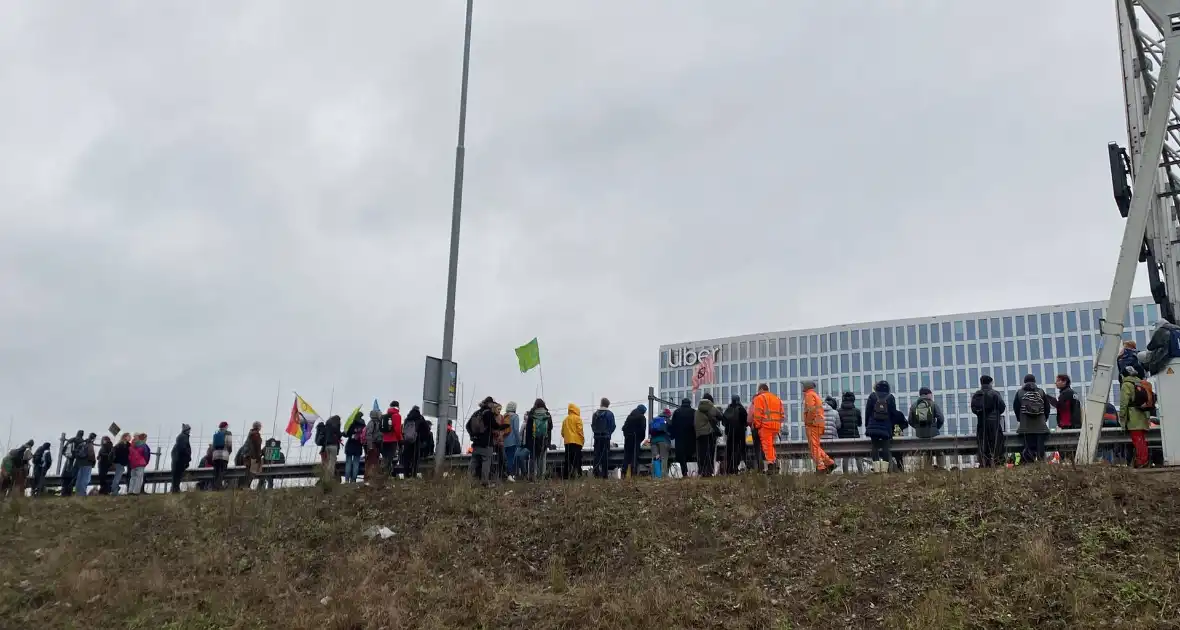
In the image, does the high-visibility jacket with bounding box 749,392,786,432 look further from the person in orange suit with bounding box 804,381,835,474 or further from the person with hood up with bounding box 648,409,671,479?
the person with hood up with bounding box 648,409,671,479

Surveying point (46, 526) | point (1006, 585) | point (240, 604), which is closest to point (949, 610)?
point (1006, 585)

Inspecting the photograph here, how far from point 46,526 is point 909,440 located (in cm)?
1375

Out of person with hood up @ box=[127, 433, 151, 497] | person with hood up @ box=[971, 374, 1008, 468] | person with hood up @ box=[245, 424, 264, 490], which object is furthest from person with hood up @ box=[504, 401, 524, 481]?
person with hood up @ box=[127, 433, 151, 497]

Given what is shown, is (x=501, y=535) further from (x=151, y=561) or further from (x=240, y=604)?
(x=151, y=561)

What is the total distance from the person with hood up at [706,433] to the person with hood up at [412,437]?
17.0ft

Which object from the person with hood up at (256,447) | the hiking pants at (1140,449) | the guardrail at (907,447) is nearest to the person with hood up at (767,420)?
the guardrail at (907,447)

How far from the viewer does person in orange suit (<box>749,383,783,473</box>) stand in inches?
611

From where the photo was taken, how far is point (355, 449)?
19062mm

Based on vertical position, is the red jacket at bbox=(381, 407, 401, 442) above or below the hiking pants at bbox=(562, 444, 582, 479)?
above

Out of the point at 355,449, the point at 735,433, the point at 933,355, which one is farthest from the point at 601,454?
the point at 933,355

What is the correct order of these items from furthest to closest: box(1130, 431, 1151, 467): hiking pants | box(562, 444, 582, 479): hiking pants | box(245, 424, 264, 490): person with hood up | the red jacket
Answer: box(245, 424, 264, 490): person with hood up, the red jacket, box(562, 444, 582, 479): hiking pants, box(1130, 431, 1151, 467): hiking pants

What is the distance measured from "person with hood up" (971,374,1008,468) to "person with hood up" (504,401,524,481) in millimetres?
7347

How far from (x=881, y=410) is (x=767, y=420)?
66.3 inches

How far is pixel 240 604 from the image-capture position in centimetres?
1216
